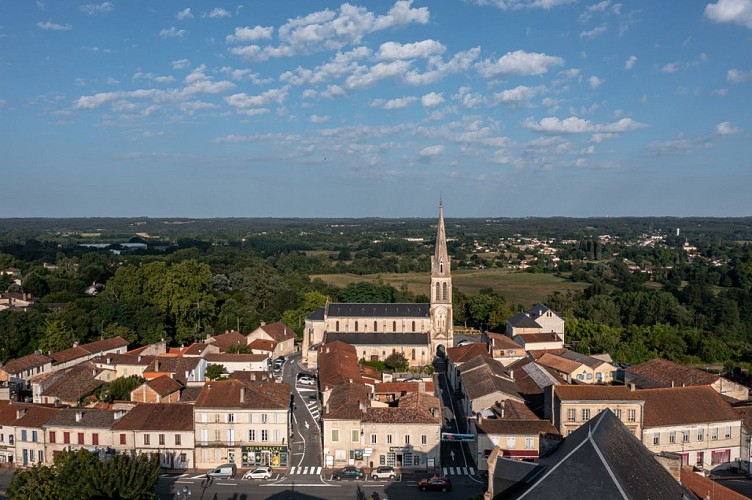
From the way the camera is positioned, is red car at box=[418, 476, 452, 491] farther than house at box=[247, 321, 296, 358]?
No

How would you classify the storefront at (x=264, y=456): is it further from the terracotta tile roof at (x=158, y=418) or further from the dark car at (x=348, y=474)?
the terracotta tile roof at (x=158, y=418)

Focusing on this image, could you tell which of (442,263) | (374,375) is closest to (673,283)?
(442,263)

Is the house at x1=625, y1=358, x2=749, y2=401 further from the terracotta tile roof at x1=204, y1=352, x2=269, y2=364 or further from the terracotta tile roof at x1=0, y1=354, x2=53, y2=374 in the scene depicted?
the terracotta tile roof at x1=0, y1=354, x2=53, y2=374

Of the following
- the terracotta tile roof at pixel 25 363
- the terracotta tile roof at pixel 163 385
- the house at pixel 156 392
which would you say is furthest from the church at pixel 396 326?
the terracotta tile roof at pixel 25 363

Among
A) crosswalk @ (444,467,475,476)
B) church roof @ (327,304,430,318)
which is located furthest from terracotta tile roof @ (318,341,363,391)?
crosswalk @ (444,467,475,476)

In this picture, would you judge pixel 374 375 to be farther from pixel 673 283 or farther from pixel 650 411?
pixel 673 283

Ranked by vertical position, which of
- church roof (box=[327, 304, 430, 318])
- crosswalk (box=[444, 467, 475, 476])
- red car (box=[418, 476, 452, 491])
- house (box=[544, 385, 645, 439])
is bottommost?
crosswalk (box=[444, 467, 475, 476])
